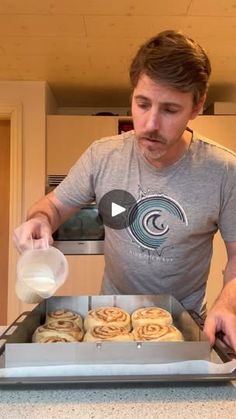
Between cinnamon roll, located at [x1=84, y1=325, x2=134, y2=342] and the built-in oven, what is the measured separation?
2.00 m

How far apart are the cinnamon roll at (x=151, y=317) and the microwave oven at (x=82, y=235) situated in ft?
6.30

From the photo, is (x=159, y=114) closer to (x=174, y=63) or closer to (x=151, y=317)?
(x=174, y=63)

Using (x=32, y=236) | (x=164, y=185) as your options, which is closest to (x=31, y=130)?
(x=164, y=185)

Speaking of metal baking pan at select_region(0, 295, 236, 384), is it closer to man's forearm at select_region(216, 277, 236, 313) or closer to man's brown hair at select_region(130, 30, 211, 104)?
man's forearm at select_region(216, 277, 236, 313)

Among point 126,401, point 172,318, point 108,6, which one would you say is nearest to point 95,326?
point 172,318

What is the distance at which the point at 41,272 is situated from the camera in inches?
30.0

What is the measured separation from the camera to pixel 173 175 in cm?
102

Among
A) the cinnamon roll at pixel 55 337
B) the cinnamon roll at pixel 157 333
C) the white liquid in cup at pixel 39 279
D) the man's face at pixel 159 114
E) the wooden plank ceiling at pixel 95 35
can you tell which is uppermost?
the wooden plank ceiling at pixel 95 35

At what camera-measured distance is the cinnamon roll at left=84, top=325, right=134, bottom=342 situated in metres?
0.76

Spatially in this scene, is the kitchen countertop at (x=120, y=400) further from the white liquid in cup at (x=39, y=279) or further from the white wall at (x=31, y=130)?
the white wall at (x=31, y=130)

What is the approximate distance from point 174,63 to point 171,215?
33 centimetres

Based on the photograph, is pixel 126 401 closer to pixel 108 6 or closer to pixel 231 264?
pixel 231 264

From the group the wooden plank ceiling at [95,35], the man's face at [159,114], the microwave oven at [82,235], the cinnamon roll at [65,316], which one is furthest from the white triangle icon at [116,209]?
the microwave oven at [82,235]
